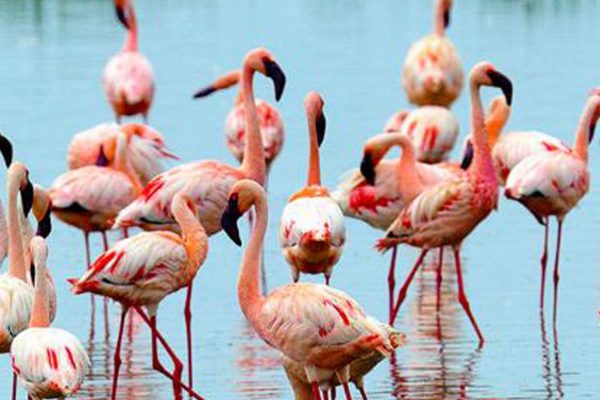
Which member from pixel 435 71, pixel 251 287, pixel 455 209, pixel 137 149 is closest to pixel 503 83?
pixel 455 209

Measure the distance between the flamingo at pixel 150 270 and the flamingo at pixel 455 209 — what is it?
1.76m

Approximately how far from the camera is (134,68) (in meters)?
20.1

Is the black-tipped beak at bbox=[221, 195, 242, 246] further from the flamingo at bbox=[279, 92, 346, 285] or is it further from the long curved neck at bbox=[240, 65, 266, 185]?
the long curved neck at bbox=[240, 65, 266, 185]

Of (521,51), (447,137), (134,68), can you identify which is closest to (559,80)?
(521,51)

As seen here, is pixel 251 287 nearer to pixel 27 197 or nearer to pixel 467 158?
pixel 27 197

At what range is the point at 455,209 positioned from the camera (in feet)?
38.2

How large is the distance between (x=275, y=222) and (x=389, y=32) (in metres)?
16.5

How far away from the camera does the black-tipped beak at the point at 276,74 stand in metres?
11.0

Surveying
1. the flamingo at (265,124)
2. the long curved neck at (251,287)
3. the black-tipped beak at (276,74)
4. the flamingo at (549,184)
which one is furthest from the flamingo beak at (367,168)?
the long curved neck at (251,287)

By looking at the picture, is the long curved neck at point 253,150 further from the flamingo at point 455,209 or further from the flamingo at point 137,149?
the flamingo at point 137,149

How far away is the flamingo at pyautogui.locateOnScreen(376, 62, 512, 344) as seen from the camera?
38.2ft

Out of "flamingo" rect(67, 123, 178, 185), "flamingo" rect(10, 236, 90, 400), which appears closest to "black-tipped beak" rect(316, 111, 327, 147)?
"flamingo" rect(67, 123, 178, 185)

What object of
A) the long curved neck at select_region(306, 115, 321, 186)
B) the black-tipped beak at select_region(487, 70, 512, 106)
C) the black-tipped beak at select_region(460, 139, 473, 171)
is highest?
the black-tipped beak at select_region(487, 70, 512, 106)

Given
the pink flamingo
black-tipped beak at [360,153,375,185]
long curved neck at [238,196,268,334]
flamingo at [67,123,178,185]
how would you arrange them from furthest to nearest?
flamingo at [67,123,178,185] → black-tipped beak at [360,153,375,185] → long curved neck at [238,196,268,334] → the pink flamingo
